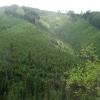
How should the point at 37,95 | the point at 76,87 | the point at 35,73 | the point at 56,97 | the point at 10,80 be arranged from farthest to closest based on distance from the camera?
the point at 35,73 < the point at 10,80 < the point at 37,95 < the point at 56,97 < the point at 76,87

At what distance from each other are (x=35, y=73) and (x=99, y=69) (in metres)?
83.5

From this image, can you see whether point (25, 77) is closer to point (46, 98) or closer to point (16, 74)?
point (16, 74)

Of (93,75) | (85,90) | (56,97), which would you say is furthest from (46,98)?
(93,75)

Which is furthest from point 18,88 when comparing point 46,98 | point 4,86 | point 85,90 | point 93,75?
point 93,75

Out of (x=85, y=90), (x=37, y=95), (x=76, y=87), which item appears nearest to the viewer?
(x=85, y=90)

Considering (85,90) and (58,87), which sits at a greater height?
(85,90)

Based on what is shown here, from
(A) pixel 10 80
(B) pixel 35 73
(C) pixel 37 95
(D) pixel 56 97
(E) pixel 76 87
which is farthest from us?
(B) pixel 35 73

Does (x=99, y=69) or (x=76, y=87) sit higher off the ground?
(x=99, y=69)

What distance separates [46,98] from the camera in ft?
515

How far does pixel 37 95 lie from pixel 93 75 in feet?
202

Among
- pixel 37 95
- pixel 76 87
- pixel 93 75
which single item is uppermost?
pixel 93 75

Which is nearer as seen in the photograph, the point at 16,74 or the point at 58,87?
the point at 58,87

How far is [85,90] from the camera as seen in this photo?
120375 mm

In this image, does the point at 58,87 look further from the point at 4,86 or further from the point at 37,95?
the point at 4,86
